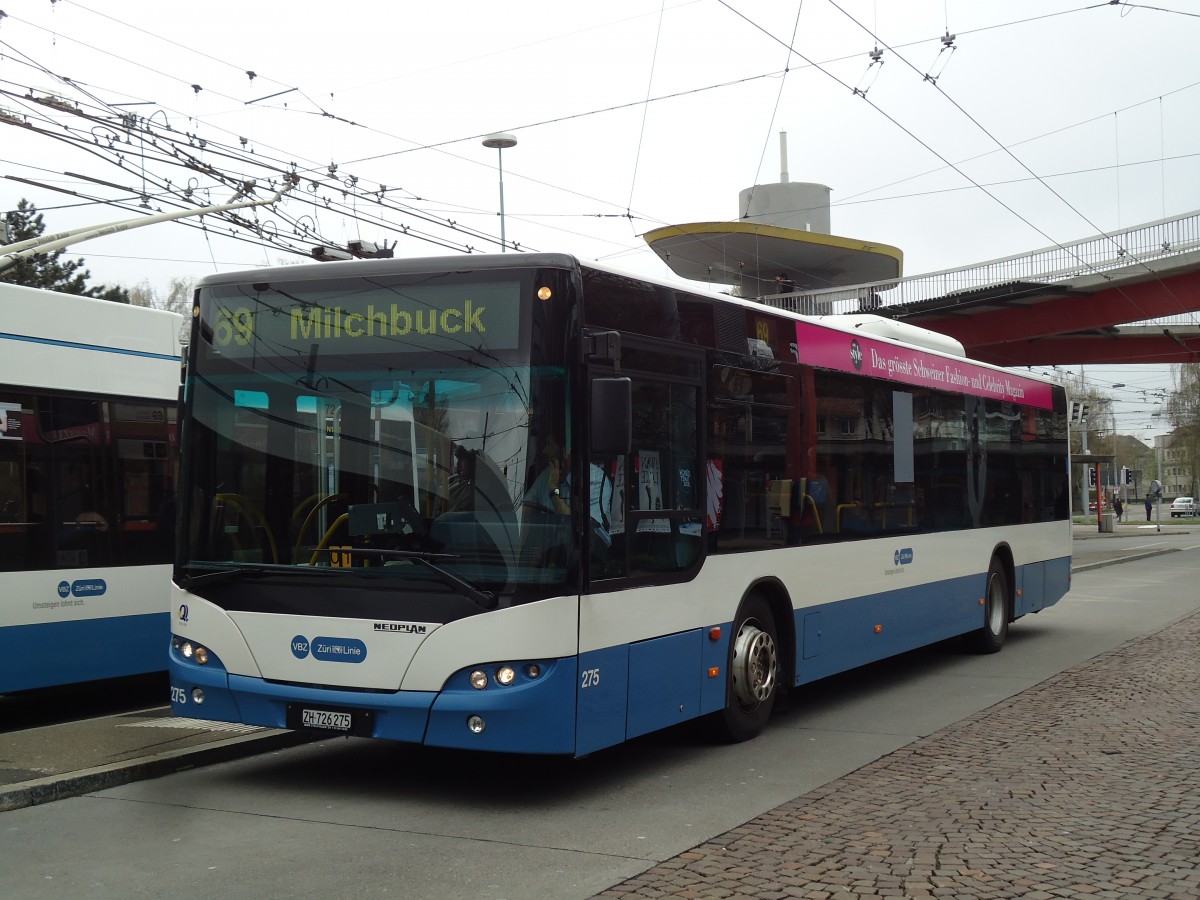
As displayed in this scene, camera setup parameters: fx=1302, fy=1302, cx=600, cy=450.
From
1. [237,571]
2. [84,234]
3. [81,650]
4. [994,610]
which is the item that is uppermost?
[84,234]

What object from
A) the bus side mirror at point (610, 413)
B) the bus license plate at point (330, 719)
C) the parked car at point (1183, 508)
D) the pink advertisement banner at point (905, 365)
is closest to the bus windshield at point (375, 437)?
the bus side mirror at point (610, 413)

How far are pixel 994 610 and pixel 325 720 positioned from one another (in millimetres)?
9008

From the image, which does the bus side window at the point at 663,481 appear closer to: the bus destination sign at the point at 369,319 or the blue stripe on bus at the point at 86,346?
the bus destination sign at the point at 369,319

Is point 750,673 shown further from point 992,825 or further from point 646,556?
point 992,825

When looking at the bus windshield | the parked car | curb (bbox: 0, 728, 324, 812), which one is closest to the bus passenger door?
the bus windshield

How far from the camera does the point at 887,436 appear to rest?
1118cm

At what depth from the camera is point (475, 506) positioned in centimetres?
679

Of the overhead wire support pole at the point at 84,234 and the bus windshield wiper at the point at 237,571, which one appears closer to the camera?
the bus windshield wiper at the point at 237,571

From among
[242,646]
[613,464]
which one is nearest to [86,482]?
[242,646]

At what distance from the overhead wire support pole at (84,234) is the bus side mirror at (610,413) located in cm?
873

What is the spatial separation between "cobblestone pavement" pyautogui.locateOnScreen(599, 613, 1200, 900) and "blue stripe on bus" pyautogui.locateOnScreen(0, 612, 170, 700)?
5.26m

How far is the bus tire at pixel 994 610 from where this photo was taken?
45.2 ft

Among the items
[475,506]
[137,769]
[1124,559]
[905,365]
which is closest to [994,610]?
[905,365]

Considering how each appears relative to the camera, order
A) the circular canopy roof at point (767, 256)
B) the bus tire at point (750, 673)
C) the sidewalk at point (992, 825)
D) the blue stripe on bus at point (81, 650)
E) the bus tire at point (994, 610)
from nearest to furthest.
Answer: the sidewalk at point (992, 825) → the bus tire at point (750, 673) → the blue stripe on bus at point (81, 650) → the bus tire at point (994, 610) → the circular canopy roof at point (767, 256)
